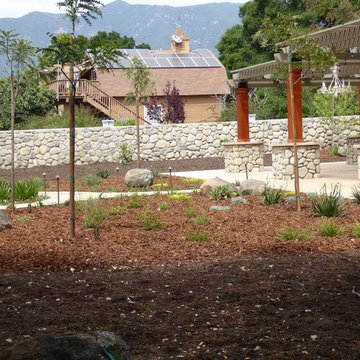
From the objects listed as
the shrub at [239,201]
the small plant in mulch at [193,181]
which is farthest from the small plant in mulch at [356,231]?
the small plant in mulch at [193,181]

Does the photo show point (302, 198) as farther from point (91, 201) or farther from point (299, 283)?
point (299, 283)

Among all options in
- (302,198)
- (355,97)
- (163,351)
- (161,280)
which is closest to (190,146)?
(355,97)

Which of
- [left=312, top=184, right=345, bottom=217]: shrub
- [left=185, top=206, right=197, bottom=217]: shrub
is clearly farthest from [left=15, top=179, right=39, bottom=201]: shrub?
[left=312, top=184, right=345, bottom=217]: shrub

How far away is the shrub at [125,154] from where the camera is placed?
2619 cm

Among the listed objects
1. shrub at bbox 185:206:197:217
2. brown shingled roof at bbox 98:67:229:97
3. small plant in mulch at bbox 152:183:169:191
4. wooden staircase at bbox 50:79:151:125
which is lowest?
shrub at bbox 185:206:197:217

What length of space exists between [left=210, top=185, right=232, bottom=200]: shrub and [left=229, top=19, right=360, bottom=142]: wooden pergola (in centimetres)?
228

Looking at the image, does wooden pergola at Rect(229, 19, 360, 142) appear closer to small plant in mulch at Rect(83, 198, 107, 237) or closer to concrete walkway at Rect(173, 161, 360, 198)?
concrete walkway at Rect(173, 161, 360, 198)

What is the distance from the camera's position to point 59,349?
319cm

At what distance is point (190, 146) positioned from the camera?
27.7m

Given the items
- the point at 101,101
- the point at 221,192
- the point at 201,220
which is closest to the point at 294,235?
the point at 201,220

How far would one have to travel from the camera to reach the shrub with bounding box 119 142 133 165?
26188mm

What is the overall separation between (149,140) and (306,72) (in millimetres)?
14991

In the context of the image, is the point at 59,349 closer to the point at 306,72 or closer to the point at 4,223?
the point at 4,223

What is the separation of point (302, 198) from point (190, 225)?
3.13 m
